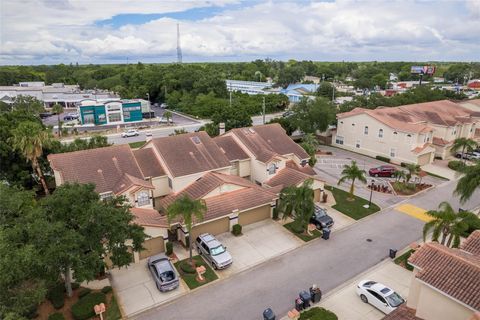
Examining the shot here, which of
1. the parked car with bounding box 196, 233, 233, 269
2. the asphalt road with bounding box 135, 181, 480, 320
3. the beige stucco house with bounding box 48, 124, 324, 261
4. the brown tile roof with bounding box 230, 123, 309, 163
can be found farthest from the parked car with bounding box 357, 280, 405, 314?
the brown tile roof with bounding box 230, 123, 309, 163

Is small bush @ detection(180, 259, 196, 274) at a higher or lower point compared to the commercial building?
lower

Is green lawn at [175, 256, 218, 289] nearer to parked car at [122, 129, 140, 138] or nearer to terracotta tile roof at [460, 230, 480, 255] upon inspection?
terracotta tile roof at [460, 230, 480, 255]

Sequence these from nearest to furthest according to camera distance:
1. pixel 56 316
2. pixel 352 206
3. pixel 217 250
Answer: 1. pixel 56 316
2. pixel 217 250
3. pixel 352 206

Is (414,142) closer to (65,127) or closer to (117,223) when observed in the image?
(117,223)

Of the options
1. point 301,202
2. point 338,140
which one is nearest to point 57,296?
point 301,202

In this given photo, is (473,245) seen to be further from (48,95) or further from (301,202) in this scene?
(48,95)
